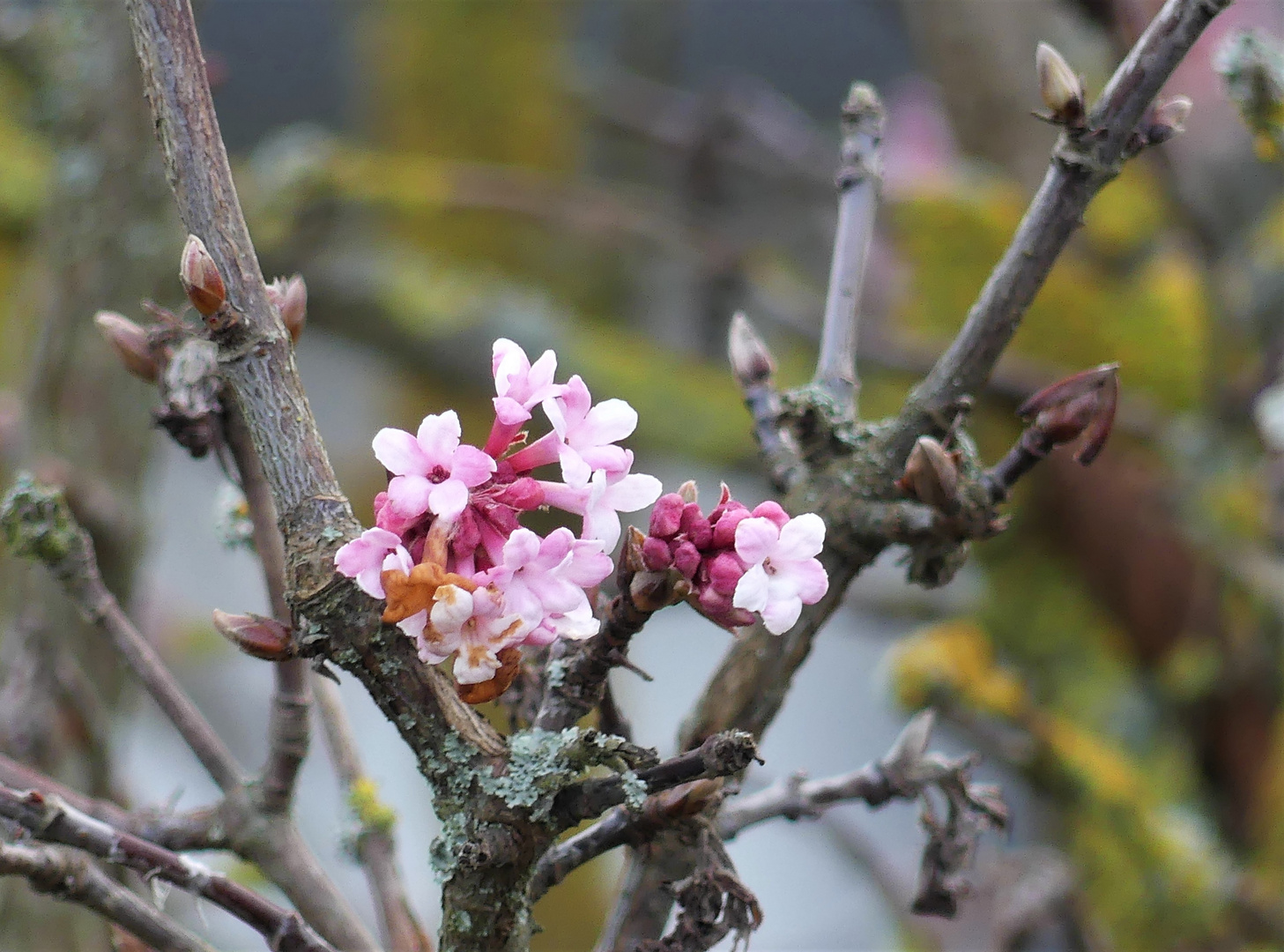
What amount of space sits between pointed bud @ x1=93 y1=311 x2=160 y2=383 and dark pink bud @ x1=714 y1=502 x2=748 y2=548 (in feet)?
0.98

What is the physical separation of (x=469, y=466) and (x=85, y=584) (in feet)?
0.99

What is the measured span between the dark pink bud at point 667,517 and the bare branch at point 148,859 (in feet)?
0.74

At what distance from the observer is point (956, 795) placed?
1.96ft

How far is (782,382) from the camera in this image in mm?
2436

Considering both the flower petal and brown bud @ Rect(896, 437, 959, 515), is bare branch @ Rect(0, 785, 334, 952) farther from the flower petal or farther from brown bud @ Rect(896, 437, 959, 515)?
brown bud @ Rect(896, 437, 959, 515)

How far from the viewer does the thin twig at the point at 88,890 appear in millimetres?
463

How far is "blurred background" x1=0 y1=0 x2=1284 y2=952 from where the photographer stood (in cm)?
115

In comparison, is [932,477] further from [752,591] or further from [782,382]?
[782,382]

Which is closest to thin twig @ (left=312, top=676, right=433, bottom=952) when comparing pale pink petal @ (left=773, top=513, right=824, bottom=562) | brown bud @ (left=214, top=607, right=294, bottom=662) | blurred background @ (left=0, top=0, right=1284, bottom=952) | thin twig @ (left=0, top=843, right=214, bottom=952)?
blurred background @ (left=0, top=0, right=1284, bottom=952)

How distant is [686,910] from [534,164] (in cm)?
271

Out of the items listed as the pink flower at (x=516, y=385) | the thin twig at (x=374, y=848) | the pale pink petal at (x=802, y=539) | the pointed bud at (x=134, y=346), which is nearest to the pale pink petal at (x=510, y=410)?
the pink flower at (x=516, y=385)

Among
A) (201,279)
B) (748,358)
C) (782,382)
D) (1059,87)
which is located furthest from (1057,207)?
(782,382)

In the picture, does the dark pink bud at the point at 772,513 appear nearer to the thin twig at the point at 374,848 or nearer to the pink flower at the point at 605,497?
the pink flower at the point at 605,497

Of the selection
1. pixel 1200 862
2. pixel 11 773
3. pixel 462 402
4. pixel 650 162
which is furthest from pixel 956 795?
pixel 650 162
